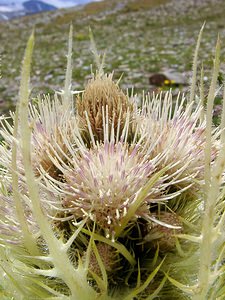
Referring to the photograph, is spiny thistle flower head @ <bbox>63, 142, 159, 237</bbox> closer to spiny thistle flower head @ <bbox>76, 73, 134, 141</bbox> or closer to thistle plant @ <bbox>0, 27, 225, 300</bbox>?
thistle plant @ <bbox>0, 27, 225, 300</bbox>

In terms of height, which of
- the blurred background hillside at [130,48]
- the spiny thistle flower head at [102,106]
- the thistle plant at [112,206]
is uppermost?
the spiny thistle flower head at [102,106]

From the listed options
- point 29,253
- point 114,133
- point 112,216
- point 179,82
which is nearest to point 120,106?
point 114,133

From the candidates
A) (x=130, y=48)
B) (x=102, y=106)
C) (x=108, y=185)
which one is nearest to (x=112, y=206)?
(x=108, y=185)

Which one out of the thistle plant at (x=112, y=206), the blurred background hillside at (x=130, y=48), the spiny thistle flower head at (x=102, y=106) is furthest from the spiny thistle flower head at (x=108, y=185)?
the blurred background hillside at (x=130, y=48)

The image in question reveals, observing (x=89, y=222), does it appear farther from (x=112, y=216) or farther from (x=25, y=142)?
(x=25, y=142)

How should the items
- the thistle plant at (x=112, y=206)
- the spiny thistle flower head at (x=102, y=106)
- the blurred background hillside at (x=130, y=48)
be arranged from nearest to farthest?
the thistle plant at (x=112, y=206) → the spiny thistle flower head at (x=102, y=106) → the blurred background hillside at (x=130, y=48)

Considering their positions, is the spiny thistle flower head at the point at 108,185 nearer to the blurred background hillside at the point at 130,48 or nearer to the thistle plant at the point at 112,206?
the thistle plant at the point at 112,206
